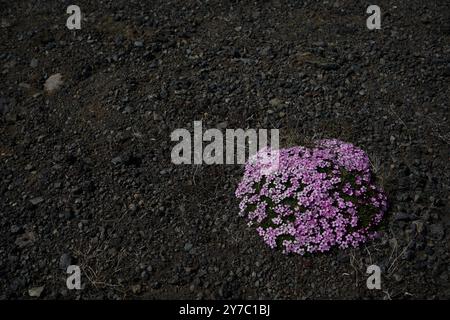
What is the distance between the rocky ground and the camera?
5691 mm

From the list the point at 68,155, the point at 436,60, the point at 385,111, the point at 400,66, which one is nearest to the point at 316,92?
the point at 385,111

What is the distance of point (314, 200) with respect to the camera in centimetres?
581

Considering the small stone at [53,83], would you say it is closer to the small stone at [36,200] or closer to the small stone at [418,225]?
the small stone at [36,200]

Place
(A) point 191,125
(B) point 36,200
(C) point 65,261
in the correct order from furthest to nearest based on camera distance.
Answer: (A) point 191,125 → (B) point 36,200 → (C) point 65,261

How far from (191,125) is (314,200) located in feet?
8.32

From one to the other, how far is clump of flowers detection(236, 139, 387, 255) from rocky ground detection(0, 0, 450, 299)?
19 cm

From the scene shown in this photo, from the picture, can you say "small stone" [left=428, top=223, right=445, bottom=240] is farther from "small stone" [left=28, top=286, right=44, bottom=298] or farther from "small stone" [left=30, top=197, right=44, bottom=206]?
"small stone" [left=30, top=197, right=44, bottom=206]

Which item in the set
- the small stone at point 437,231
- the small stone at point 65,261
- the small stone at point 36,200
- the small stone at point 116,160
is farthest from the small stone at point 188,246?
the small stone at point 437,231

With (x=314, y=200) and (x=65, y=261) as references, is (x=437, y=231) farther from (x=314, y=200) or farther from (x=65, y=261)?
(x=65, y=261)

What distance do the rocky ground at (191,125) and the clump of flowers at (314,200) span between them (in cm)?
19

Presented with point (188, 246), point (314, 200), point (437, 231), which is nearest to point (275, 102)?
point (314, 200)

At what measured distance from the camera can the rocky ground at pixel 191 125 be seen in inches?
224

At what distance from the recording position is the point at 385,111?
7301 mm
